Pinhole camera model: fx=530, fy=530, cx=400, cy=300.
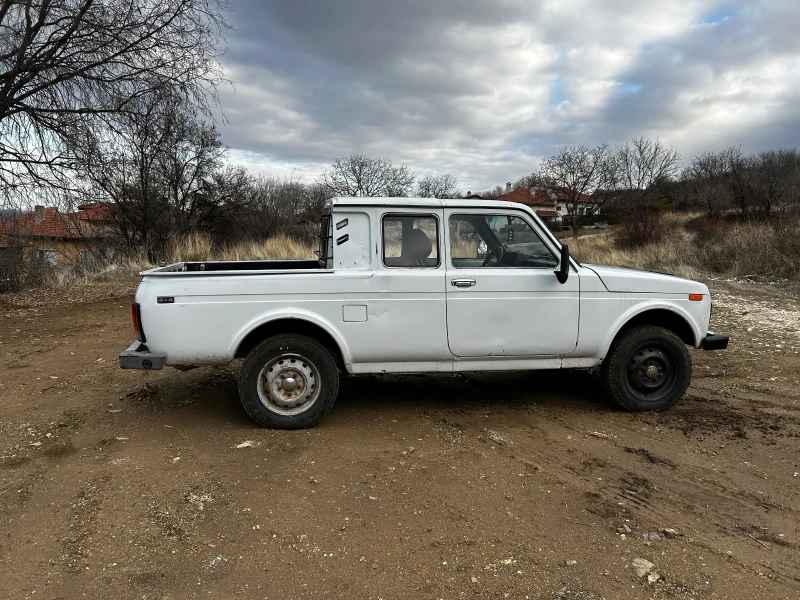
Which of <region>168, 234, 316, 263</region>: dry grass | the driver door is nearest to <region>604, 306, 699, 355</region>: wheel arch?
the driver door

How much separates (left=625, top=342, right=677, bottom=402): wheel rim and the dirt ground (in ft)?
0.73

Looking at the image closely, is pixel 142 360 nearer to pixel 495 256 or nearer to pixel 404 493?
pixel 404 493

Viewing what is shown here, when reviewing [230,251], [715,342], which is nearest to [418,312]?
[715,342]

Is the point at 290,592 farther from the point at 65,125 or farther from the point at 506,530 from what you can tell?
the point at 65,125

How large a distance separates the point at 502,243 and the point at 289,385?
7.28ft

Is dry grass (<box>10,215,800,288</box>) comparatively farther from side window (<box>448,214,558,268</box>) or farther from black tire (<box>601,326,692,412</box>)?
side window (<box>448,214,558,268</box>)

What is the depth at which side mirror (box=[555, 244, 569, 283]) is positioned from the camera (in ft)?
14.3

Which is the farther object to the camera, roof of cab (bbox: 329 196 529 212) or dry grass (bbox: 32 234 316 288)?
dry grass (bbox: 32 234 316 288)

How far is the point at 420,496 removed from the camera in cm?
337

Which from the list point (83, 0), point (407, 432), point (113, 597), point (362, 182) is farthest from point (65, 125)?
point (362, 182)

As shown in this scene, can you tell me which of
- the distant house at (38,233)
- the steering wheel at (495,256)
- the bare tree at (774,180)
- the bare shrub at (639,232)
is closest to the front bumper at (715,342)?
the steering wheel at (495,256)

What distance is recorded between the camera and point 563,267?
4.42 metres

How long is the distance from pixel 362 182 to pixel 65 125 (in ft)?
83.4

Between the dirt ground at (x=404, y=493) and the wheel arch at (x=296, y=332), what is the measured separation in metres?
0.63
